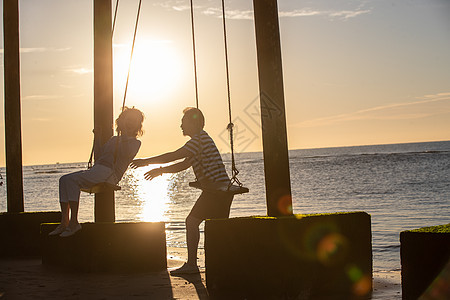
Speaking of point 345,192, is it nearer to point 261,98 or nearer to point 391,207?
point 391,207

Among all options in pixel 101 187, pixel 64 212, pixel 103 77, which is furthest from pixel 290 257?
pixel 103 77

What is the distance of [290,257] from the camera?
6.42m

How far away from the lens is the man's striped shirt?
25.7ft

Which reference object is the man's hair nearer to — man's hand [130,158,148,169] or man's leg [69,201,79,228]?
man's hand [130,158,148,169]

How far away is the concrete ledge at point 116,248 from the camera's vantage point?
28.7 feet

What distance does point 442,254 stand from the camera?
5.33m

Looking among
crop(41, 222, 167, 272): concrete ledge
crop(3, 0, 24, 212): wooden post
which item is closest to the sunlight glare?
crop(3, 0, 24, 212): wooden post

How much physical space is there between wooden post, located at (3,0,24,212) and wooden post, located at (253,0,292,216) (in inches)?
237

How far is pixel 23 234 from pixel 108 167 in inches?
132

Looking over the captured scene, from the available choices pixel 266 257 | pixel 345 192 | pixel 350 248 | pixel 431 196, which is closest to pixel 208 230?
pixel 266 257

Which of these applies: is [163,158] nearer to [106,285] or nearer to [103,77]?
[106,285]

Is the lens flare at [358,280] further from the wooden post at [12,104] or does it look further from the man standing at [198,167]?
the wooden post at [12,104]

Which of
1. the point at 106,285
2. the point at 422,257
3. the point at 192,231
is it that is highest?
the point at 192,231

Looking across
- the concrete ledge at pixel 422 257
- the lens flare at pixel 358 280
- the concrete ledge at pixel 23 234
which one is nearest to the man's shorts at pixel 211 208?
the lens flare at pixel 358 280
